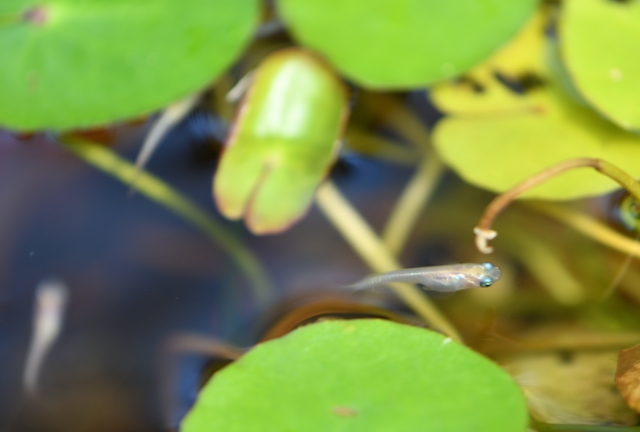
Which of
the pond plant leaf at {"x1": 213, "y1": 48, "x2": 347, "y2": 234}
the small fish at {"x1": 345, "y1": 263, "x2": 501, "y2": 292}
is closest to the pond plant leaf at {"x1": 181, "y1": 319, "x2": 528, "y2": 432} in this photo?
the small fish at {"x1": 345, "y1": 263, "x2": 501, "y2": 292}

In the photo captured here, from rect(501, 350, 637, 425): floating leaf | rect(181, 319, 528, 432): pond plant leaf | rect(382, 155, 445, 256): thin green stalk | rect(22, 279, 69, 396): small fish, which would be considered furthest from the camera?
rect(382, 155, 445, 256): thin green stalk

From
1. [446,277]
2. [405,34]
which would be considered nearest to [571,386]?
[446,277]

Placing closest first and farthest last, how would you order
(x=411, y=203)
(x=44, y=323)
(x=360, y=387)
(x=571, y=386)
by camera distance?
(x=360, y=387) < (x=571, y=386) < (x=44, y=323) < (x=411, y=203)

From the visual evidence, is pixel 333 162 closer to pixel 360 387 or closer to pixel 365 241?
pixel 365 241

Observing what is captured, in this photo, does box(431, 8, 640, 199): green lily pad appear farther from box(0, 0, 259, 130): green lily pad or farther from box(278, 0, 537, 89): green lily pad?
box(0, 0, 259, 130): green lily pad

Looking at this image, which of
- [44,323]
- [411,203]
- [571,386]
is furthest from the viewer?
[411,203]

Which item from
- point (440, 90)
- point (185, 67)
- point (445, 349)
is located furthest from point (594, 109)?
point (185, 67)
